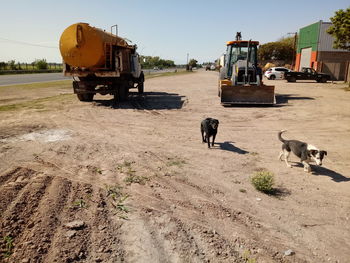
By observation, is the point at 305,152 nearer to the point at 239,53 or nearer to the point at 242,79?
the point at 242,79

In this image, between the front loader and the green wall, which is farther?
the green wall

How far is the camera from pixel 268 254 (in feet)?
9.95

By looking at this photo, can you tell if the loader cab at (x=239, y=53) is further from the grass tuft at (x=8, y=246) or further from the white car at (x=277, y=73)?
the white car at (x=277, y=73)

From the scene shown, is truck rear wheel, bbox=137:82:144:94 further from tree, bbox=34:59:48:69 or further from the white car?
tree, bbox=34:59:48:69

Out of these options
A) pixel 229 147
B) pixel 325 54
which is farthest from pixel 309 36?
pixel 229 147

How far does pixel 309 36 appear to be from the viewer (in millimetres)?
37531

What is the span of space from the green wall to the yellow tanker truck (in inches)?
1217

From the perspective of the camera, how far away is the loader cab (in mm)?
14308

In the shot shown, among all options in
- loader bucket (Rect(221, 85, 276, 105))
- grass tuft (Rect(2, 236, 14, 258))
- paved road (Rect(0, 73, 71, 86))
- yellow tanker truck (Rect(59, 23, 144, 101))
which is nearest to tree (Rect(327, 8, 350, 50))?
loader bucket (Rect(221, 85, 276, 105))

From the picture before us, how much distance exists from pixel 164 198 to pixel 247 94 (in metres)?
9.78

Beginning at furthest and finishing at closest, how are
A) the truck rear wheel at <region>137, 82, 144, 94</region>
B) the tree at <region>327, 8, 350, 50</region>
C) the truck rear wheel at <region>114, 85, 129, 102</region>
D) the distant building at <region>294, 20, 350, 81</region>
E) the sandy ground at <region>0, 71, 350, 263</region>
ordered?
the distant building at <region>294, 20, 350, 81</region> < the tree at <region>327, 8, 350, 50</region> < the truck rear wheel at <region>137, 82, 144, 94</region> < the truck rear wheel at <region>114, 85, 129, 102</region> < the sandy ground at <region>0, 71, 350, 263</region>

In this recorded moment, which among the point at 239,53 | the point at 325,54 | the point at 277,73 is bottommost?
the point at 277,73

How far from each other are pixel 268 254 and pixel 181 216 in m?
1.19

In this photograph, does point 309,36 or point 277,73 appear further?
point 309,36
